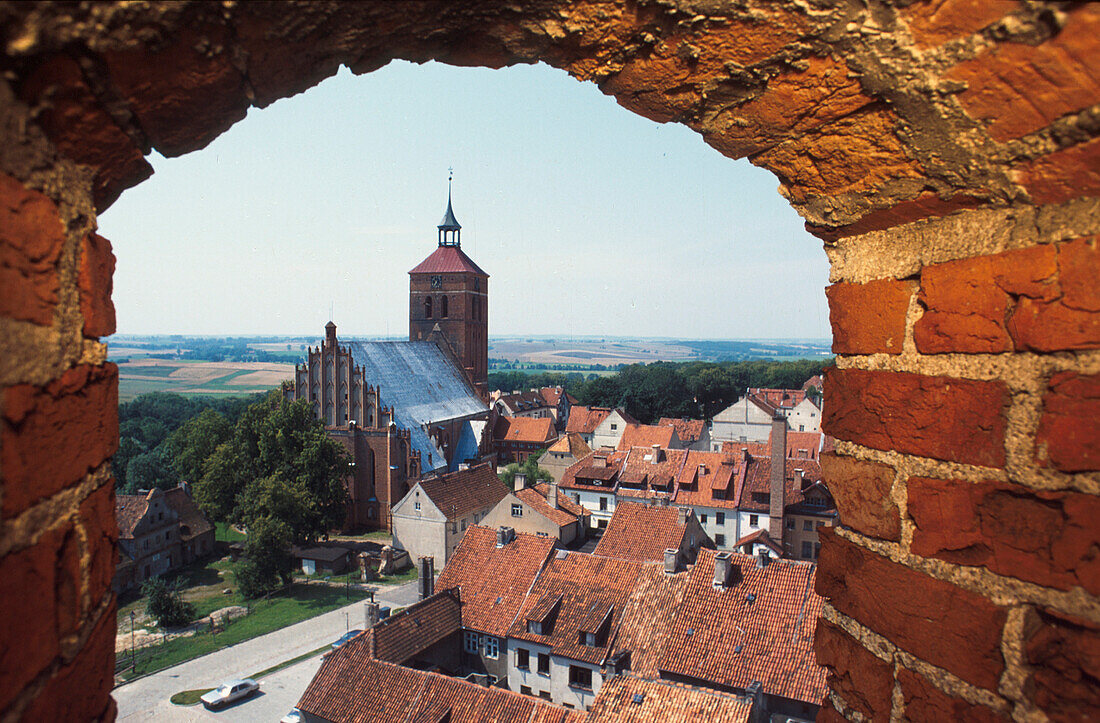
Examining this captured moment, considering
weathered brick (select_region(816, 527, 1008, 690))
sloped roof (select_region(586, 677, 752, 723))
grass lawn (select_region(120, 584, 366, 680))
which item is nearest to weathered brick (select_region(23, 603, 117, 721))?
weathered brick (select_region(816, 527, 1008, 690))

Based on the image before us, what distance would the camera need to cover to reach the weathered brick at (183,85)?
1604mm

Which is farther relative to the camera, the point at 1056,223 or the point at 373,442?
the point at 373,442

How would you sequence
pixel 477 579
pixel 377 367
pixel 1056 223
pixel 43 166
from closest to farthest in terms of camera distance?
1. pixel 43 166
2. pixel 1056 223
3. pixel 477 579
4. pixel 377 367

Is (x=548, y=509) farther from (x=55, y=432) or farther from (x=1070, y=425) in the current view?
(x=55, y=432)

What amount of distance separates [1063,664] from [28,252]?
8.56ft

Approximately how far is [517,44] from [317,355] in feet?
132

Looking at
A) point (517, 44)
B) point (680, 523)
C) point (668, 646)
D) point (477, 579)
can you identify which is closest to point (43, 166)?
point (517, 44)

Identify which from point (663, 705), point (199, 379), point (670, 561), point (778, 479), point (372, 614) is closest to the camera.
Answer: point (663, 705)

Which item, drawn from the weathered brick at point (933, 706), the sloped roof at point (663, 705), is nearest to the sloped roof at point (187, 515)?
the sloped roof at point (663, 705)

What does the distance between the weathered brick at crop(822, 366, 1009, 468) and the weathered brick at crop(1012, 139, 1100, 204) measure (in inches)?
20.2

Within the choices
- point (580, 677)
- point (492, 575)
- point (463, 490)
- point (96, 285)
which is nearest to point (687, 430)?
point (463, 490)

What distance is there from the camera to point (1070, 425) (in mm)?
1722

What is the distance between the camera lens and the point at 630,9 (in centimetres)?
185

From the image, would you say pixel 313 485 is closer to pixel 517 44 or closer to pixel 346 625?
pixel 346 625
